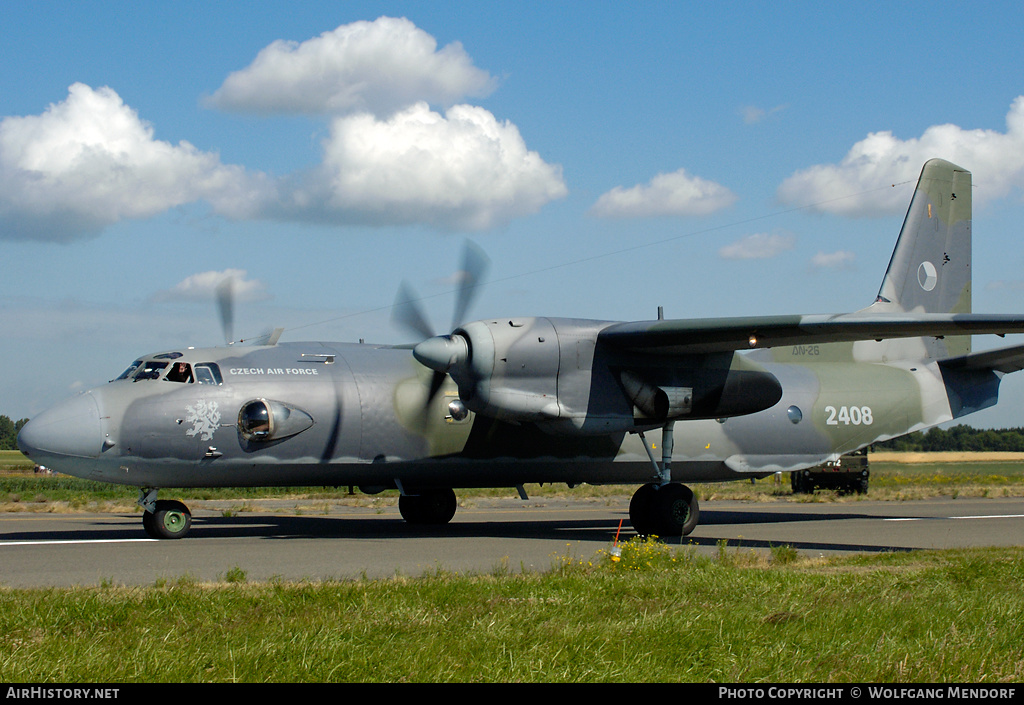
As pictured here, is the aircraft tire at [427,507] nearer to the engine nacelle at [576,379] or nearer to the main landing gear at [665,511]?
the main landing gear at [665,511]

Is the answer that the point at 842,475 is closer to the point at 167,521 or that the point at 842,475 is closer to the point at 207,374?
the point at 207,374

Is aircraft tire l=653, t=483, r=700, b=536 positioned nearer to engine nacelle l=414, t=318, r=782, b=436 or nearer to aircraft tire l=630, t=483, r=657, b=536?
aircraft tire l=630, t=483, r=657, b=536

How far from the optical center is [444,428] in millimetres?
19016

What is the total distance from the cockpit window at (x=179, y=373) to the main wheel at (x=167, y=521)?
228 centimetres

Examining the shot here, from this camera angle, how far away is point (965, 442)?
122 m

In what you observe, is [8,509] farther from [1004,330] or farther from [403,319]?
[1004,330]

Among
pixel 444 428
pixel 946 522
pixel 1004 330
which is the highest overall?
pixel 1004 330

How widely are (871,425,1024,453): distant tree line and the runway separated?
8670 cm

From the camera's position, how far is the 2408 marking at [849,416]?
886 inches

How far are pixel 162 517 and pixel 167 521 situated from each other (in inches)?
4.5

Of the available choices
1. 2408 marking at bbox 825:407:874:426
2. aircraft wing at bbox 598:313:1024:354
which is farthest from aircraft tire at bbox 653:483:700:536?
2408 marking at bbox 825:407:874:426
